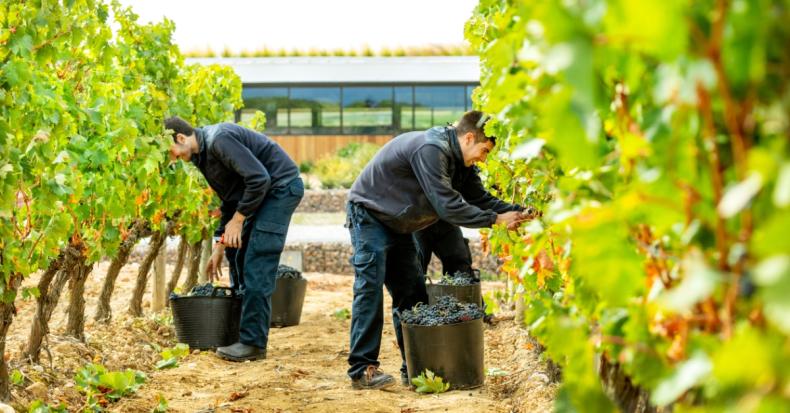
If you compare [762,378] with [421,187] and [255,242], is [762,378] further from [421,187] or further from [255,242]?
[255,242]

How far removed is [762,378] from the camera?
3.48 feet

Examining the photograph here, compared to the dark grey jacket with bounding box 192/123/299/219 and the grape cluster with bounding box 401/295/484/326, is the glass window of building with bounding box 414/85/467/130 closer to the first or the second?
the dark grey jacket with bounding box 192/123/299/219

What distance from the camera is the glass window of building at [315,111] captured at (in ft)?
88.2

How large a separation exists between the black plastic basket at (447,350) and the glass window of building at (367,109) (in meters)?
21.6

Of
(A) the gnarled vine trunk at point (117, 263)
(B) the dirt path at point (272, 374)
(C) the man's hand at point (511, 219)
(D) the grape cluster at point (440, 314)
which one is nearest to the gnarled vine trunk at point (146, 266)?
(B) the dirt path at point (272, 374)

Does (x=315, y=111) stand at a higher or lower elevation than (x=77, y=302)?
higher

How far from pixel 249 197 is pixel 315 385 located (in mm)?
1310

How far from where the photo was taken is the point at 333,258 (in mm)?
13500

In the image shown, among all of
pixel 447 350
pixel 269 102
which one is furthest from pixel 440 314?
pixel 269 102

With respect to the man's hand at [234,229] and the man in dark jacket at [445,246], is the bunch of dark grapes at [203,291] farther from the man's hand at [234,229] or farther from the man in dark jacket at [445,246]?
the man in dark jacket at [445,246]

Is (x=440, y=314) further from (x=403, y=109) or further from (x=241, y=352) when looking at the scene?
(x=403, y=109)

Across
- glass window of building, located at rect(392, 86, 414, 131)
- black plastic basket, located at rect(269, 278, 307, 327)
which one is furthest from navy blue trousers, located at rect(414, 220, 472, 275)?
glass window of building, located at rect(392, 86, 414, 131)

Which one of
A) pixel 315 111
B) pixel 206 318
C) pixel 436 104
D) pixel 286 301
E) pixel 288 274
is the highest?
pixel 436 104

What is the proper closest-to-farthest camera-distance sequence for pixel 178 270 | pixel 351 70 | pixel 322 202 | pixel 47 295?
pixel 47 295 < pixel 178 270 < pixel 322 202 < pixel 351 70
